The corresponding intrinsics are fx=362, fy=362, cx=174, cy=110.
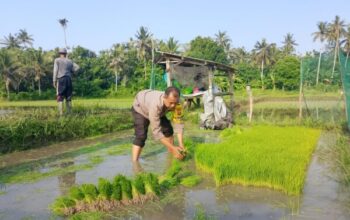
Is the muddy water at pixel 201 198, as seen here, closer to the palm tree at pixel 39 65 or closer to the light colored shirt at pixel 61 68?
the light colored shirt at pixel 61 68

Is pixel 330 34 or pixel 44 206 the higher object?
pixel 330 34

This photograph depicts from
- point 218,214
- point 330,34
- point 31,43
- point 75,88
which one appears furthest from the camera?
point 31,43

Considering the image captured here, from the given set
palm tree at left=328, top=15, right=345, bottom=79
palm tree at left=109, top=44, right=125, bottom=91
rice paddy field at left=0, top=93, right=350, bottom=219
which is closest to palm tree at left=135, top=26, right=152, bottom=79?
palm tree at left=109, top=44, right=125, bottom=91

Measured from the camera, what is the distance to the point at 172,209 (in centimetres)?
348

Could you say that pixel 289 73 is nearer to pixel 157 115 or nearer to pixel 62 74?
pixel 62 74

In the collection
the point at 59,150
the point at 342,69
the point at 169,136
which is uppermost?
the point at 342,69

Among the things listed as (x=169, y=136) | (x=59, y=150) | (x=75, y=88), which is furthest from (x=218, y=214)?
(x=75, y=88)

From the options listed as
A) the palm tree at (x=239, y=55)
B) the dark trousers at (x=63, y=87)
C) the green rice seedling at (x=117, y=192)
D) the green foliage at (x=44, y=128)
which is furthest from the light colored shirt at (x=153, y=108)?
the palm tree at (x=239, y=55)

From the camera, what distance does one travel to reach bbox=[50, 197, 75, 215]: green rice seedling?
334cm

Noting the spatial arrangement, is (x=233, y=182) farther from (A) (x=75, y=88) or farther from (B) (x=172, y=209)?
(A) (x=75, y=88)

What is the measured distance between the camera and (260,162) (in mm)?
4547

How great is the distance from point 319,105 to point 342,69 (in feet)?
11.2

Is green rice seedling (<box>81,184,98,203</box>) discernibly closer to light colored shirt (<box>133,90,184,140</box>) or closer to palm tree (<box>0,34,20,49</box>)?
light colored shirt (<box>133,90,184,140</box>)

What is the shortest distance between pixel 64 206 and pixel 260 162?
2420 mm
